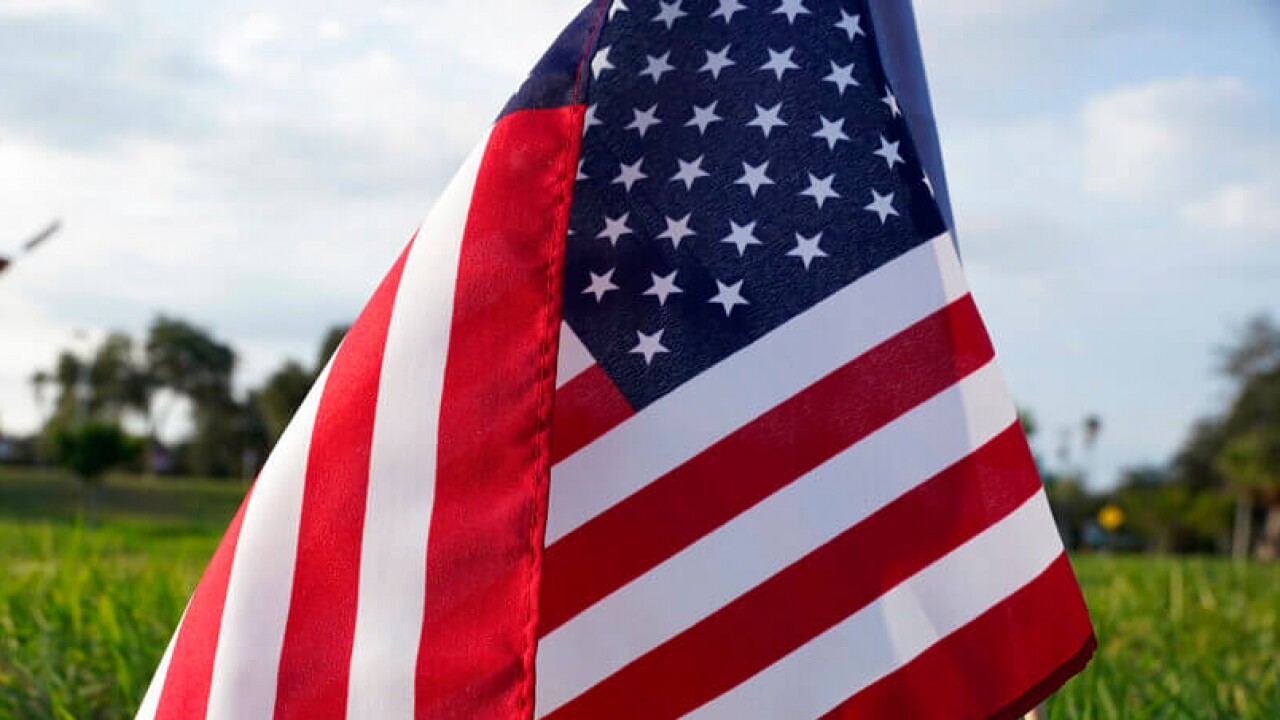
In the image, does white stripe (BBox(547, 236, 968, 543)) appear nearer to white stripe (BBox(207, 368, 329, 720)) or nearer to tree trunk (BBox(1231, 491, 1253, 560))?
white stripe (BBox(207, 368, 329, 720))

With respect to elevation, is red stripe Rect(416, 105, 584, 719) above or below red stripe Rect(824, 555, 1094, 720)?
above

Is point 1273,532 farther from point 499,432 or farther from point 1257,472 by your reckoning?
point 499,432

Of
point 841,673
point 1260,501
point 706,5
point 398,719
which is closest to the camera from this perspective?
point 398,719

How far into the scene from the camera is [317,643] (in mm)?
1443

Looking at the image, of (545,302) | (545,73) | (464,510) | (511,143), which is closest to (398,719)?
(464,510)

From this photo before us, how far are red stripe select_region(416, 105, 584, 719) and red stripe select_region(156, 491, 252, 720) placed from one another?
288 millimetres

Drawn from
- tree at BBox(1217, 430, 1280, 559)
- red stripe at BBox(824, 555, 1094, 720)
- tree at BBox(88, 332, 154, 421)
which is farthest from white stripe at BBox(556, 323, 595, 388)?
tree at BBox(88, 332, 154, 421)

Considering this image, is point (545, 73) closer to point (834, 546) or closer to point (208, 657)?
point (834, 546)

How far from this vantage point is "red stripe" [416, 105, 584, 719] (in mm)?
1393

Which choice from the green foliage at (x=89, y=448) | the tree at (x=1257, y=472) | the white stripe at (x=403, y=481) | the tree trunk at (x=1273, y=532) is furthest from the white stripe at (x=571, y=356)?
the tree trunk at (x=1273, y=532)

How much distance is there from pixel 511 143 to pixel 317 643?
674 millimetres

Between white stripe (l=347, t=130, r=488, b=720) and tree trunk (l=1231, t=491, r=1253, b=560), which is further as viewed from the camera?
tree trunk (l=1231, t=491, r=1253, b=560)

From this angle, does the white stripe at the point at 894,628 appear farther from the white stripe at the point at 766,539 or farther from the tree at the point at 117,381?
the tree at the point at 117,381

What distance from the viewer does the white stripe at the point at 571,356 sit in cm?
155
